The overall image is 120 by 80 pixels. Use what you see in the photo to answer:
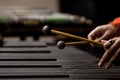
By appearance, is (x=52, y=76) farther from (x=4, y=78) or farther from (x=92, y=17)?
(x=92, y=17)

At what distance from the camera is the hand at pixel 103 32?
189 cm

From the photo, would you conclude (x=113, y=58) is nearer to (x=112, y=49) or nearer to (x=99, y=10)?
(x=112, y=49)

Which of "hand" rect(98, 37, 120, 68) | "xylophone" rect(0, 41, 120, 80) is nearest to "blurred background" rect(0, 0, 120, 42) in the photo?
"xylophone" rect(0, 41, 120, 80)

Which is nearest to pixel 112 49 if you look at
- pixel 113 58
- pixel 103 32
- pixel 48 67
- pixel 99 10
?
pixel 113 58

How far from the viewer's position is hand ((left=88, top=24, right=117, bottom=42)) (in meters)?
1.89

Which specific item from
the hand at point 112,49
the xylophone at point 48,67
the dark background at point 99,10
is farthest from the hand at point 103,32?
the dark background at point 99,10

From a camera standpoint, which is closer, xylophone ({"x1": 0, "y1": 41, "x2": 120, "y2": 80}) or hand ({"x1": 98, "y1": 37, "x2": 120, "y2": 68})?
xylophone ({"x1": 0, "y1": 41, "x2": 120, "y2": 80})

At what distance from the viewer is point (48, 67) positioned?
4.89 ft

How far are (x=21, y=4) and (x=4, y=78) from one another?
544cm

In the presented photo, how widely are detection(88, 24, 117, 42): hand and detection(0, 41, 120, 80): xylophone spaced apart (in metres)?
0.11

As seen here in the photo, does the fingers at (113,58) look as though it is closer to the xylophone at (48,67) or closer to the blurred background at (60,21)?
the xylophone at (48,67)

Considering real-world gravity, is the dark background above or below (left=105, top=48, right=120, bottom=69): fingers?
above

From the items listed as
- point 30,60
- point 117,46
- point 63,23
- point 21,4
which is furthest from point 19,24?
point 21,4

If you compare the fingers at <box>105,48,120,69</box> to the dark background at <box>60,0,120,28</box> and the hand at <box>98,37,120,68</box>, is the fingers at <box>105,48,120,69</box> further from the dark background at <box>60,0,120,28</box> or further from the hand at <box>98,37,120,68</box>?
the dark background at <box>60,0,120,28</box>
